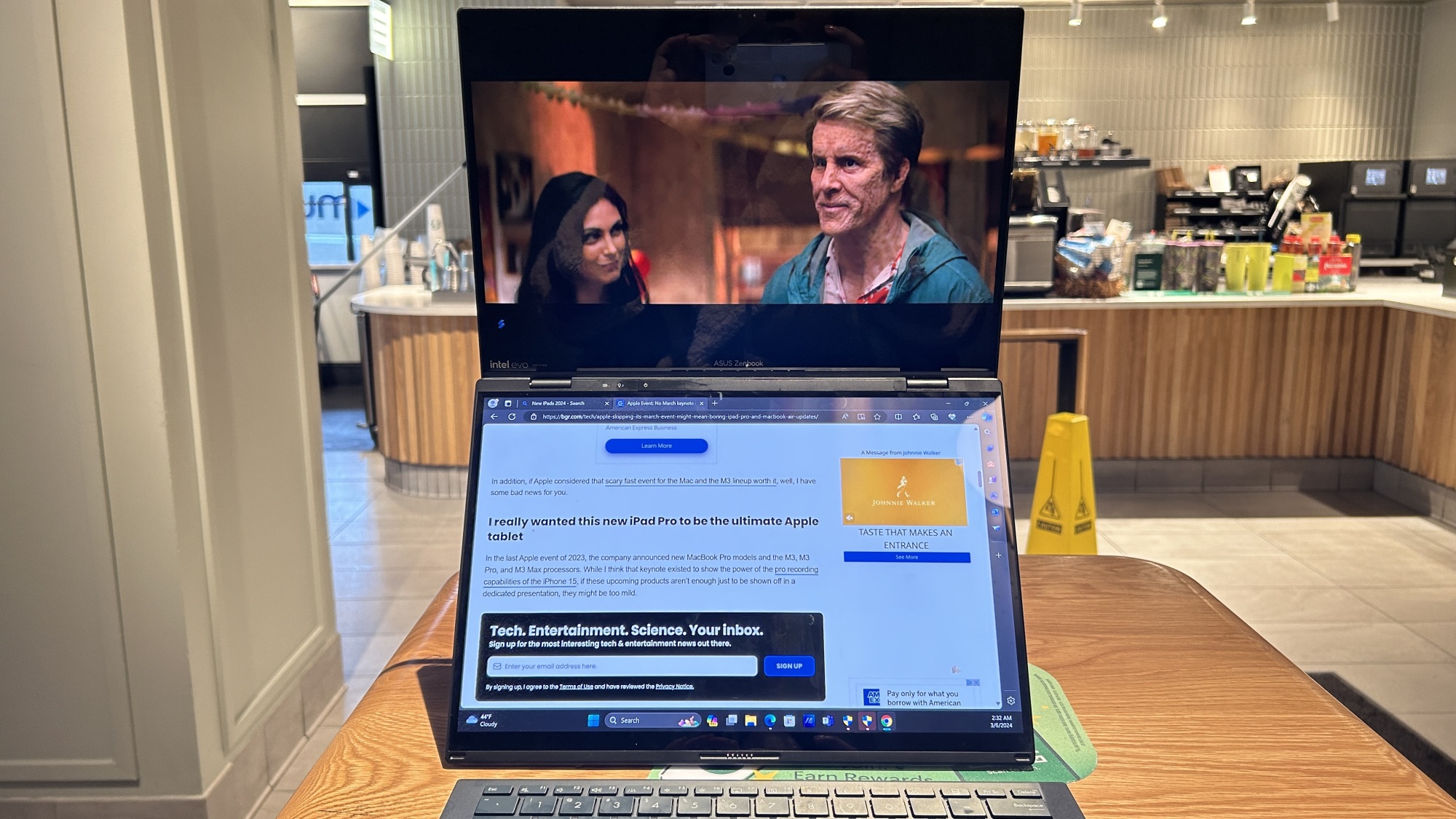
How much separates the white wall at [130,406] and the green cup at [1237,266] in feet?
14.2

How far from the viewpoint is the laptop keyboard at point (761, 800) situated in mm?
714

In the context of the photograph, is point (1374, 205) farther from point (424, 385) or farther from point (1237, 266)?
point (424, 385)

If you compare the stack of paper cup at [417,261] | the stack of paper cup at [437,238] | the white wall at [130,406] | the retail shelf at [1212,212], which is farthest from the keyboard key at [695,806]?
the retail shelf at [1212,212]

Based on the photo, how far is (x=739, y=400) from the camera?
853mm

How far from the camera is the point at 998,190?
874 mm

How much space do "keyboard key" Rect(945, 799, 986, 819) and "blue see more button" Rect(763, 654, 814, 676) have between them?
142mm

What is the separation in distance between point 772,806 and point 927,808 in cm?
11

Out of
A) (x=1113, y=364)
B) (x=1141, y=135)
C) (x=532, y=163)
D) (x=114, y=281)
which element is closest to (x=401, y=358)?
(x=114, y=281)

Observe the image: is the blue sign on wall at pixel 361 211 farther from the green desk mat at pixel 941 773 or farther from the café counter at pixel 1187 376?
the green desk mat at pixel 941 773

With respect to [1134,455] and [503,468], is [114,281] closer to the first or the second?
[503,468]

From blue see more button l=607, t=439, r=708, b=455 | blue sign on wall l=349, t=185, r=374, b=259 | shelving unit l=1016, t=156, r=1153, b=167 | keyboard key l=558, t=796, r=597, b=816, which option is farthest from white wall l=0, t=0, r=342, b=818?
shelving unit l=1016, t=156, r=1153, b=167

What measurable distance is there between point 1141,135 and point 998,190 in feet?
27.2

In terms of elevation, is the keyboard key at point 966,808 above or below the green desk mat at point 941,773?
above

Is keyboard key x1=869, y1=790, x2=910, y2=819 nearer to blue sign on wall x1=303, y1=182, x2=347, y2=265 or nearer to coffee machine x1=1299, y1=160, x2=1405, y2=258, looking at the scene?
coffee machine x1=1299, y1=160, x2=1405, y2=258
